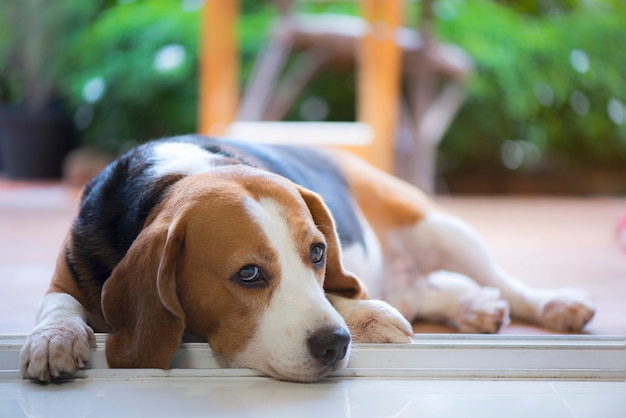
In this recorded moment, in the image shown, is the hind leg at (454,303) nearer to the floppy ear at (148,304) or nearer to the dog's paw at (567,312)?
the dog's paw at (567,312)

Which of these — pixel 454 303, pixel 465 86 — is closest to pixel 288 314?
pixel 454 303

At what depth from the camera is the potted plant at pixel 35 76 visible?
254 inches

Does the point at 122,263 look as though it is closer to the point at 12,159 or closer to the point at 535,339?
the point at 535,339

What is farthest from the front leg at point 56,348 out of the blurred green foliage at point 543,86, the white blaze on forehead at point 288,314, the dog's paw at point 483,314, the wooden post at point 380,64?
the blurred green foliage at point 543,86

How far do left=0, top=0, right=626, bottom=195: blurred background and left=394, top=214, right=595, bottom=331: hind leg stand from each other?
11.5 feet

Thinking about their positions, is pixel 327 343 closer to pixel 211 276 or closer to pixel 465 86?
pixel 211 276

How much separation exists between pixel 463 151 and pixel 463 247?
3734 mm

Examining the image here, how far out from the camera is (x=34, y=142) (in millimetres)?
6520

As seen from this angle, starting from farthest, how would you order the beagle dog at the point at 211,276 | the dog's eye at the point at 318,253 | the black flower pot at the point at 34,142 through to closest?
the black flower pot at the point at 34,142
the dog's eye at the point at 318,253
the beagle dog at the point at 211,276

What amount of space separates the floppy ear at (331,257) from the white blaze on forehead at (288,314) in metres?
0.21

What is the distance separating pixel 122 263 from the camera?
1.57 metres

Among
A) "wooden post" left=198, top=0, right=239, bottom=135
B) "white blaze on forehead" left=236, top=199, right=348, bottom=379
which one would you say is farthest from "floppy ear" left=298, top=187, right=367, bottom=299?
"wooden post" left=198, top=0, right=239, bottom=135

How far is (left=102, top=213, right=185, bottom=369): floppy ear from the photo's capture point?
152 cm

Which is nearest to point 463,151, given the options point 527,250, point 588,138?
point 588,138
